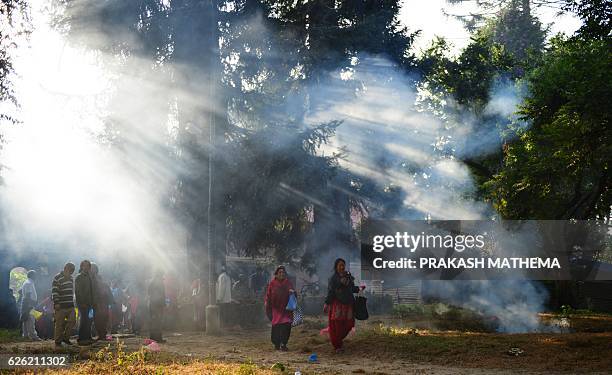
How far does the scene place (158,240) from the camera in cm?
2284

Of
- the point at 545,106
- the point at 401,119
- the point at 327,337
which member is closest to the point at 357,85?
the point at 401,119

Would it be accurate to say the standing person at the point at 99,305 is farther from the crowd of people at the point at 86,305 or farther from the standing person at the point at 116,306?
the standing person at the point at 116,306

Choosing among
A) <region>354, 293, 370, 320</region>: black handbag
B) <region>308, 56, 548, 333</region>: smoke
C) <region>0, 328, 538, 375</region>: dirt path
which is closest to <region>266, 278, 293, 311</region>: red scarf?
<region>0, 328, 538, 375</region>: dirt path

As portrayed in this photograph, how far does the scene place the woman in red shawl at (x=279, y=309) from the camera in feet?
43.0

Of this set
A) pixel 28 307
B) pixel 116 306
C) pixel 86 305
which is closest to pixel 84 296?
pixel 86 305

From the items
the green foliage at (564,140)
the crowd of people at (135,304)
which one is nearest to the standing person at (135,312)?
the crowd of people at (135,304)

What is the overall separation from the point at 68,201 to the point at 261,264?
1103cm

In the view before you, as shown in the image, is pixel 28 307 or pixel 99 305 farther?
pixel 28 307

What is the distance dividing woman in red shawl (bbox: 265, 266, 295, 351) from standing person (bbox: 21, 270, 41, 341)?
632cm

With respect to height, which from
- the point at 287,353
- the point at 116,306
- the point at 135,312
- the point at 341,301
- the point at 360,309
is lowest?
the point at 287,353

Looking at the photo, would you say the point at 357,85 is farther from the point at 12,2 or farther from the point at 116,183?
the point at 12,2

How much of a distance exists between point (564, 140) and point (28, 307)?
13.0 metres

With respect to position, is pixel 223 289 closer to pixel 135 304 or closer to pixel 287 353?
pixel 135 304

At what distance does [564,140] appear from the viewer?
42.6ft
